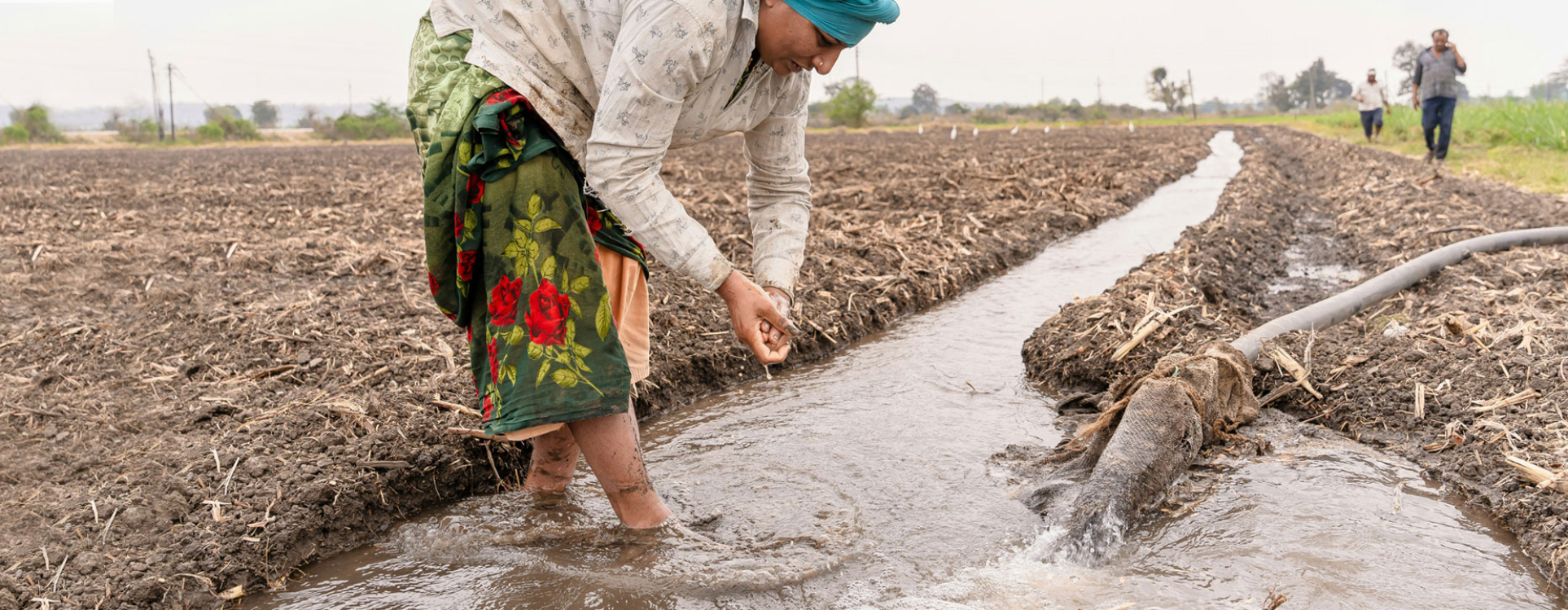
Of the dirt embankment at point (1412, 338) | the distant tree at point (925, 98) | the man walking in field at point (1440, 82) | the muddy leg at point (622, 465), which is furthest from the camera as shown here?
the distant tree at point (925, 98)

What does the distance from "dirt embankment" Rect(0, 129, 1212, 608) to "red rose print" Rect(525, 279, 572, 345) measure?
1170 mm

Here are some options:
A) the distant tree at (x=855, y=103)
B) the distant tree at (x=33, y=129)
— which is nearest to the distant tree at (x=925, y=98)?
the distant tree at (x=855, y=103)

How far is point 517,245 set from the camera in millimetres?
1993

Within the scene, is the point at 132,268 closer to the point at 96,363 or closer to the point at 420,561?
the point at 96,363

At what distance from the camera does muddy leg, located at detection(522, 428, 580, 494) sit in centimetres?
281

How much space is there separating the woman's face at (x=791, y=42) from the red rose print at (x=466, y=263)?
0.76 m

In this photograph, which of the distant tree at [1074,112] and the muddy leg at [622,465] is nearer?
the muddy leg at [622,465]

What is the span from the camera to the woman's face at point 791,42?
1.82 meters

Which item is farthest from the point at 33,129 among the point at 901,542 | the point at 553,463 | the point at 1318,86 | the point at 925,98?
the point at 1318,86

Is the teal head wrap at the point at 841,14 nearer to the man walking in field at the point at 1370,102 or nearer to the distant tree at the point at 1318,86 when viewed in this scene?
the man walking in field at the point at 1370,102

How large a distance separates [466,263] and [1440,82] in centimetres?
1326

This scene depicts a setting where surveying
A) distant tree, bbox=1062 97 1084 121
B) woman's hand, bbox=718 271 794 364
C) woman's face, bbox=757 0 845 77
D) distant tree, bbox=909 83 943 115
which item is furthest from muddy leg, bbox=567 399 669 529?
distant tree, bbox=909 83 943 115

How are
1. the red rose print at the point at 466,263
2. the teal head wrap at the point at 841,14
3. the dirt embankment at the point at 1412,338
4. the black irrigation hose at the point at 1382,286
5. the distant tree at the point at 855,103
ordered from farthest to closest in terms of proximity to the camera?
the distant tree at the point at 855,103 < the black irrigation hose at the point at 1382,286 < the dirt embankment at the point at 1412,338 < the red rose print at the point at 466,263 < the teal head wrap at the point at 841,14

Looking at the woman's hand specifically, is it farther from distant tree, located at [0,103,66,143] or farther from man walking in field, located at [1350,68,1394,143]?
distant tree, located at [0,103,66,143]
